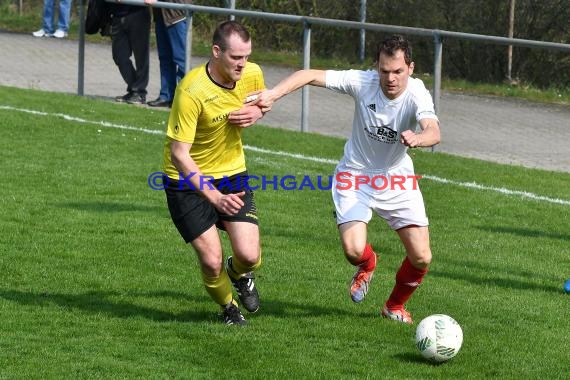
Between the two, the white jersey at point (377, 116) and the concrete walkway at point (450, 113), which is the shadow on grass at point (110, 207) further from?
the concrete walkway at point (450, 113)

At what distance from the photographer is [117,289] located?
9219 millimetres

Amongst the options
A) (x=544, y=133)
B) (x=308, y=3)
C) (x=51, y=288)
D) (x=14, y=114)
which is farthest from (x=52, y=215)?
(x=308, y=3)

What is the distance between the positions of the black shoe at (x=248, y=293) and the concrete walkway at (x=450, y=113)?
7.43 meters

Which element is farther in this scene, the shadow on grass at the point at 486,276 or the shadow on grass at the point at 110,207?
the shadow on grass at the point at 110,207

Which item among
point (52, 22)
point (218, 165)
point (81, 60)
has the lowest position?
point (81, 60)

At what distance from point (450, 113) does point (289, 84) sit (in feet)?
29.8

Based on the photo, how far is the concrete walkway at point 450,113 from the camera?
1589cm

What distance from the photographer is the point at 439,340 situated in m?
7.55

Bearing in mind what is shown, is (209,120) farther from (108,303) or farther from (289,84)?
(108,303)

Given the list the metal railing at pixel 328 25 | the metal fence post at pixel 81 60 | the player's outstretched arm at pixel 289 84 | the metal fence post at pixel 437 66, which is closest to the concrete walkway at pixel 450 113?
the metal fence post at pixel 81 60

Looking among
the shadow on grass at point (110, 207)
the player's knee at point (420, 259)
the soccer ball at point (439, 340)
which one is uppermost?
the player's knee at point (420, 259)

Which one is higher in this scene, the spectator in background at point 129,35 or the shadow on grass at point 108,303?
the spectator in background at point 129,35

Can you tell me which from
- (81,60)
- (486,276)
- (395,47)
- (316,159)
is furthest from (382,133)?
(81,60)

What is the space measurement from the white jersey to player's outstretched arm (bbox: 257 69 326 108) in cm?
8
